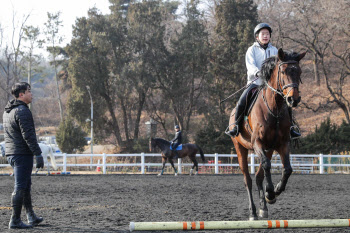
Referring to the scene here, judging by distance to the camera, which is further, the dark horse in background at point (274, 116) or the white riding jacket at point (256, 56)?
the white riding jacket at point (256, 56)

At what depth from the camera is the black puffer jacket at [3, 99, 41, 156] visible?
648 cm

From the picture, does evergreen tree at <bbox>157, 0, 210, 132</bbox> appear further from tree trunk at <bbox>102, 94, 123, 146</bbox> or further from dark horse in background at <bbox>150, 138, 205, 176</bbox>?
dark horse in background at <bbox>150, 138, 205, 176</bbox>

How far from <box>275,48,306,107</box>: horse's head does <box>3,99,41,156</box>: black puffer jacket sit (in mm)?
3709

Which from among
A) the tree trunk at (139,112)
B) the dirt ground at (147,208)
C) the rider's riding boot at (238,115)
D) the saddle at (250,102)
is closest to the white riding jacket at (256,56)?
the saddle at (250,102)

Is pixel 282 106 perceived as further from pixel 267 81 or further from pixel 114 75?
pixel 114 75

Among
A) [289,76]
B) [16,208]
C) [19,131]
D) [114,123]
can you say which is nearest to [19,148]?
[19,131]

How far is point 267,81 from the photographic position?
6930 mm

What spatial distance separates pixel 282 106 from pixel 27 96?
157 inches

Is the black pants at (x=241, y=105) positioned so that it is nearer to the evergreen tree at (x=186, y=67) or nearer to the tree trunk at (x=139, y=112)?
the evergreen tree at (x=186, y=67)

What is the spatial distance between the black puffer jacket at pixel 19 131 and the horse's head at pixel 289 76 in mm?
3709

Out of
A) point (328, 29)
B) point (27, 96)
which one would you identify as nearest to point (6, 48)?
point (328, 29)

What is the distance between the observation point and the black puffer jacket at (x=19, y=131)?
21.3ft

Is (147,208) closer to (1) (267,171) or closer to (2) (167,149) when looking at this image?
(1) (267,171)

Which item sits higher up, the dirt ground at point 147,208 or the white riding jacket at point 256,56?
the white riding jacket at point 256,56
